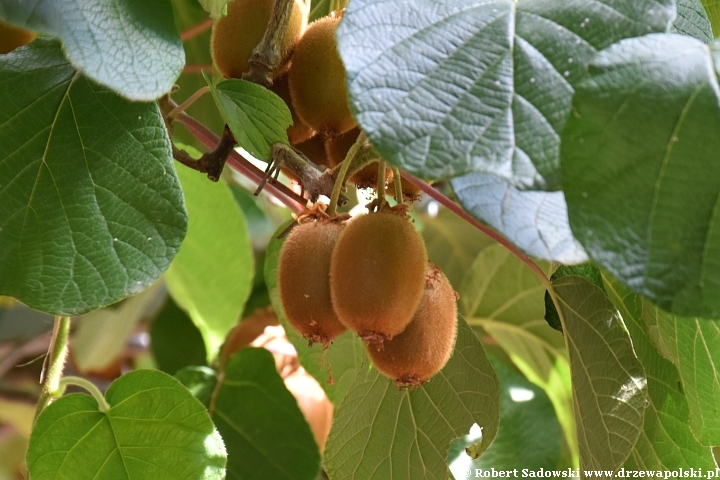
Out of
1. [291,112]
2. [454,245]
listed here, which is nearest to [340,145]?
[291,112]

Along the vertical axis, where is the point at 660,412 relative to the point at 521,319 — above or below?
above

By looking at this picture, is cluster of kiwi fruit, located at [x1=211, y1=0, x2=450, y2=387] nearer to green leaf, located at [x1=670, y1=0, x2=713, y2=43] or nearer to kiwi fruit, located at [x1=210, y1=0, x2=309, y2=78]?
kiwi fruit, located at [x1=210, y1=0, x2=309, y2=78]

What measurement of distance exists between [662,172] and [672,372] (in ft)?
1.04

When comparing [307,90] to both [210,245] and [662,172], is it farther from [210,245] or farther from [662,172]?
[210,245]

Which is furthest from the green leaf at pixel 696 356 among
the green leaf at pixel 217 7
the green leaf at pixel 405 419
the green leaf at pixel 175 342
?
the green leaf at pixel 175 342

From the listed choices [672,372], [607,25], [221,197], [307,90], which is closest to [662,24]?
[607,25]

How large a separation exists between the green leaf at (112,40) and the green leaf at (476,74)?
0.11 m

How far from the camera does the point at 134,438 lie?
51 cm

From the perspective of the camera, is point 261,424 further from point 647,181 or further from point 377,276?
point 647,181

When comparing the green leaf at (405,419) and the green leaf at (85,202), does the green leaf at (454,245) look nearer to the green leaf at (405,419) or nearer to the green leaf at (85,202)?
the green leaf at (405,419)

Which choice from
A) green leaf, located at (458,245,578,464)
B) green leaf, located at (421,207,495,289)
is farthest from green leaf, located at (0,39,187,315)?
green leaf, located at (421,207,495,289)

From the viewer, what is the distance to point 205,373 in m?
0.79

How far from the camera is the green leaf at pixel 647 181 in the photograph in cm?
29

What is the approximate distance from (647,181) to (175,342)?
0.83 m
